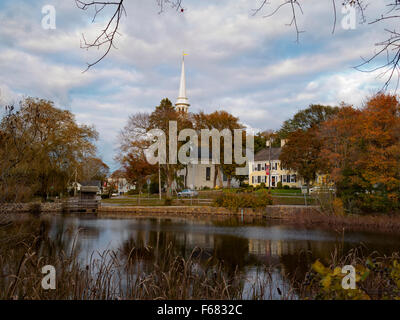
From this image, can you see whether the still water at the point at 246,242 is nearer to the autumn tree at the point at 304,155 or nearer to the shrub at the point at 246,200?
the shrub at the point at 246,200

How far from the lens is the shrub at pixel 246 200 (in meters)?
30.9

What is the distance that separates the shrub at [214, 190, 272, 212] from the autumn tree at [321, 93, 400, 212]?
653 cm

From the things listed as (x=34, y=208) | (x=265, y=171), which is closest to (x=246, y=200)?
(x=34, y=208)

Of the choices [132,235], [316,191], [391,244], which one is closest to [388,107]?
[316,191]

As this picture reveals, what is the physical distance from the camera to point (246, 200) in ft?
103

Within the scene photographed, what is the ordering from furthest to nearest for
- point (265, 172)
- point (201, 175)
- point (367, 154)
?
point (201, 175), point (265, 172), point (367, 154)

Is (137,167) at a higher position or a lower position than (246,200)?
higher

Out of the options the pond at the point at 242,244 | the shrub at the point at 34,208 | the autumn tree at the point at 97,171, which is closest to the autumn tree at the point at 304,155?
the pond at the point at 242,244

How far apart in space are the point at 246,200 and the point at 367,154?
1114cm

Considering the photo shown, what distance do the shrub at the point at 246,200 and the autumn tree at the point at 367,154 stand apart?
21.4ft

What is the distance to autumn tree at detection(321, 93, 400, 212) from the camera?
76.3 ft

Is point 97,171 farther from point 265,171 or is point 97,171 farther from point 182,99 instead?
point 265,171

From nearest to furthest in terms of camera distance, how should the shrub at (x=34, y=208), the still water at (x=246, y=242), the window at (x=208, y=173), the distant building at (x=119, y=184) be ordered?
the still water at (x=246, y=242)
the shrub at (x=34, y=208)
the window at (x=208, y=173)
the distant building at (x=119, y=184)

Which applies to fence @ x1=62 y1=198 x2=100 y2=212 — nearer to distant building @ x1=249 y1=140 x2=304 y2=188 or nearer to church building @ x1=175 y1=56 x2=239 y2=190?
→ church building @ x1=175 y1=56 x2=239 y2=190
